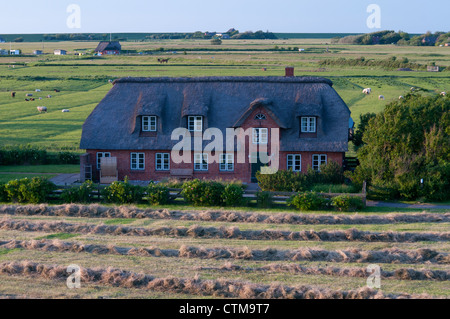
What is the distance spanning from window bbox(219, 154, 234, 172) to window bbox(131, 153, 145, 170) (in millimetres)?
4766

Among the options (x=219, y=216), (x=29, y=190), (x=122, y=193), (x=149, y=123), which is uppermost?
(x=149, y=123)

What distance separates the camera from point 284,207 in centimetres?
2984

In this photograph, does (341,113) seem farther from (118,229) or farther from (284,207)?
(118,229)

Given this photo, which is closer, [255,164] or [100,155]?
[255,164]

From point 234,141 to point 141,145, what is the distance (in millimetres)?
5579

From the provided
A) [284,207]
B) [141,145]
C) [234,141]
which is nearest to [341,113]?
[234,141]

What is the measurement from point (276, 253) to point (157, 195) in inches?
415

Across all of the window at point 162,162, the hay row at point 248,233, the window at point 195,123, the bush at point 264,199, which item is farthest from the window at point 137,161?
the hay row at point 248,233

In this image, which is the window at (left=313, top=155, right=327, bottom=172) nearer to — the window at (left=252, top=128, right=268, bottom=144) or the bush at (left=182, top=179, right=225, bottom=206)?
the window at (left=252, top=128, right=268, bottom=144)

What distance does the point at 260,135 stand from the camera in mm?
36875

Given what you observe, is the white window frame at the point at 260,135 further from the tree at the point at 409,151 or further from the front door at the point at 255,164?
the tree at the point at 409,151

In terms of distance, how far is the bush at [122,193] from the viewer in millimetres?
30281

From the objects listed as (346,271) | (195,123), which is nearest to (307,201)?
(346,271)

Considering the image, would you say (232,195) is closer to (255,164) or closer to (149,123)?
(255,164)
